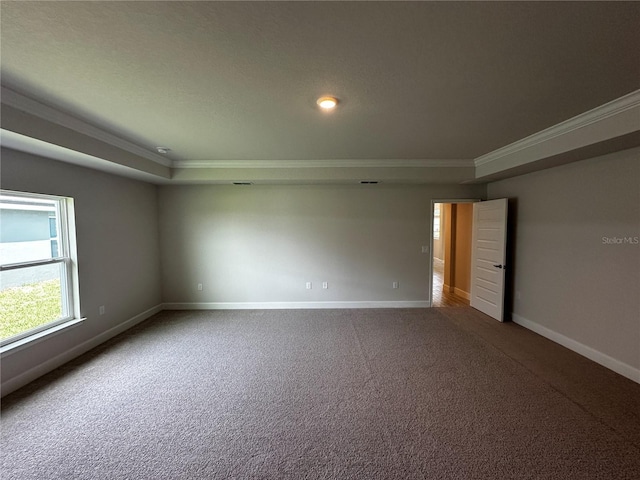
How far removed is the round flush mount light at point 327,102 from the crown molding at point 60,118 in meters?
2.31

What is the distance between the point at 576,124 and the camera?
2.46 metres

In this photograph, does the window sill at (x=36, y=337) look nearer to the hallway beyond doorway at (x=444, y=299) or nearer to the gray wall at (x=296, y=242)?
the gray wall at (x=296, y=242)

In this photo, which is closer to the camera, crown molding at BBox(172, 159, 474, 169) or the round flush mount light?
the round flush mount light

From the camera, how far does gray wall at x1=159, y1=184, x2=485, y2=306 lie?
4.64 m

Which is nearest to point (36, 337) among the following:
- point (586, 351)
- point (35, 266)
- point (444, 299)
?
point (35, 266)

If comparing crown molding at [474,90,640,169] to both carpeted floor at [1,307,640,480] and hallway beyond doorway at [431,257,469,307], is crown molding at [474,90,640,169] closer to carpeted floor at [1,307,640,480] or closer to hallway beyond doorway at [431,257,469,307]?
carpeted floor at [1,307,640,480]

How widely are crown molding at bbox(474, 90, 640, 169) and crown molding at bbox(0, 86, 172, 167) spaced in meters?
4.72

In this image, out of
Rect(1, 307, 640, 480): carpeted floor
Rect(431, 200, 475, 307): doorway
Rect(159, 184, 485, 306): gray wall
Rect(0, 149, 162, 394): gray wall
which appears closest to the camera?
Rect(1, 307, 640, 480): carpeted floor

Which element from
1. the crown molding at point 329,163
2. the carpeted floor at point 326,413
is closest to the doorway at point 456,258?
the crown molding at point 329,163

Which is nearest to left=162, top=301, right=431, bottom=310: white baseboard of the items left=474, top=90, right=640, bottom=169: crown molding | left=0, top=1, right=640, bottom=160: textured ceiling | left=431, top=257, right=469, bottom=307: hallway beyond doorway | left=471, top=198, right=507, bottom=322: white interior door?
left=431, top=257, right=469, bottom=307: hallway beyond doorway

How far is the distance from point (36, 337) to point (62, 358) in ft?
1.34

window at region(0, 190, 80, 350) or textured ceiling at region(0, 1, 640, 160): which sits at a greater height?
textured ceiling at region(0, 1, 640, 160)

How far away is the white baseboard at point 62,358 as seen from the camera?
7.83 ft

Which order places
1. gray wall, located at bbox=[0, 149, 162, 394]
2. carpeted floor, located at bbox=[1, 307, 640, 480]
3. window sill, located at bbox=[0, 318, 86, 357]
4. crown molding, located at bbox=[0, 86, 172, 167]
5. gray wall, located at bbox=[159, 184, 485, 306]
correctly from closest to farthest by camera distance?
carpeted floor, located at bbox=[1, 307, 640, 480] < crown molding, located at bbox=[0, 86, 172, 167] < window sill, located at bbox=[0, 318, 86, 357] < gray wall, located at bbox=[0, 149, 162, 394] < gray wall, located at bbox=[159, 184, 485, 306]
